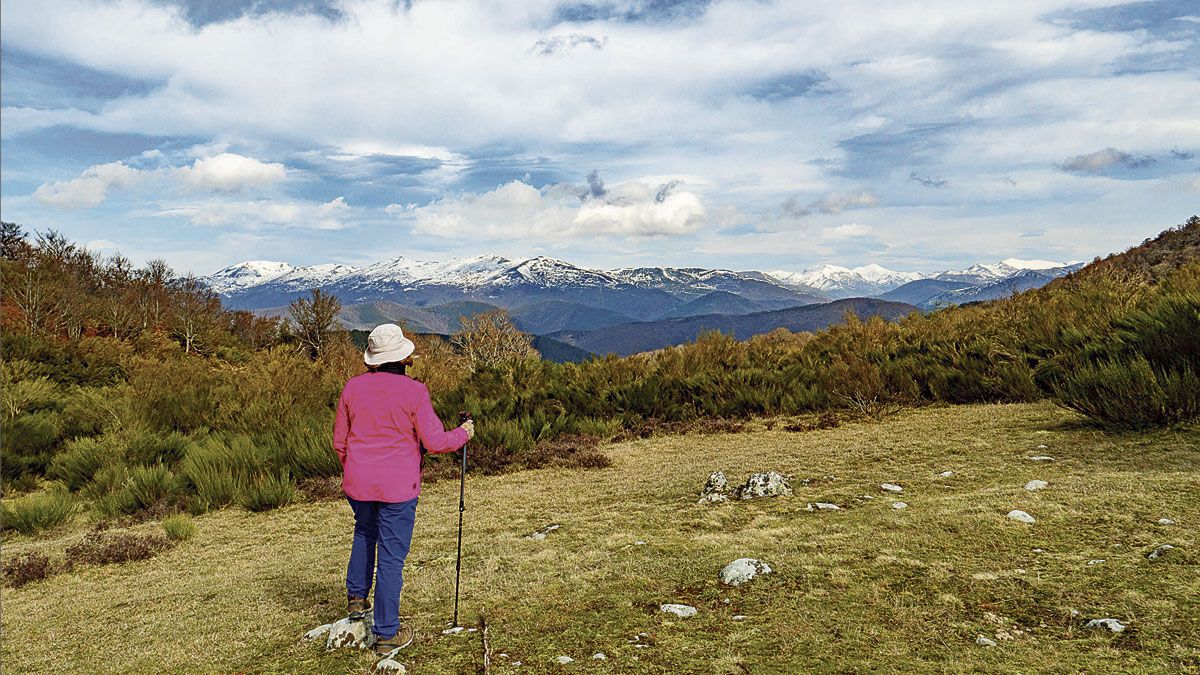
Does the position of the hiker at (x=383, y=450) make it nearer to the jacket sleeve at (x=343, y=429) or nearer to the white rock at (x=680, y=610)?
the jacket sleeve at (x=343, y=429)

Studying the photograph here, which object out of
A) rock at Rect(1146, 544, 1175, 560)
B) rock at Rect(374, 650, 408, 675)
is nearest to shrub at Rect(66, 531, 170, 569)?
rock at Rect(374, 650, 408, 675)

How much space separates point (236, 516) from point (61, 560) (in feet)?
5.06

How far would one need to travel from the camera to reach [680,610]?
3.29 m

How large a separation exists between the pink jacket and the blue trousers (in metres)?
0.10

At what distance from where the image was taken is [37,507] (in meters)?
7.27

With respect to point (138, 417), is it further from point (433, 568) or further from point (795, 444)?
point (795, 444)

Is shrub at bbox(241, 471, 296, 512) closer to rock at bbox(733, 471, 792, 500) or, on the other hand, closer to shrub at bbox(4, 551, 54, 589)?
shrub at bbox(4, 551, 54, 589)

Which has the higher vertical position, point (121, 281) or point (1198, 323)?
point (121, 281)

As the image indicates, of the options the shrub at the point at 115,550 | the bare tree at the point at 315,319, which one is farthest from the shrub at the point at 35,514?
the bare tree at the point at 315,319

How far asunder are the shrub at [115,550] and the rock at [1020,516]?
22.1 ft

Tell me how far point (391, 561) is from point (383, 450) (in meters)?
0.58

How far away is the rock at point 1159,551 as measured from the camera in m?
3.20

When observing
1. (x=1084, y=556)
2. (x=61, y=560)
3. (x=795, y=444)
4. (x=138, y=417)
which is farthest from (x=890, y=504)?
(x=138, y=417)

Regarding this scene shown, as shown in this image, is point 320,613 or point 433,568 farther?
point 433,568
